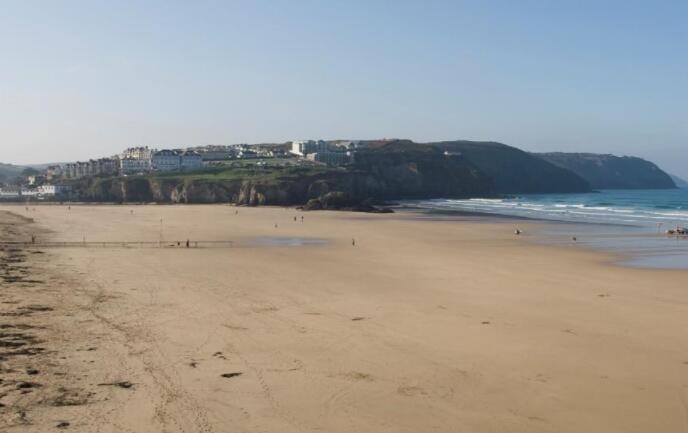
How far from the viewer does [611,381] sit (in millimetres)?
11828

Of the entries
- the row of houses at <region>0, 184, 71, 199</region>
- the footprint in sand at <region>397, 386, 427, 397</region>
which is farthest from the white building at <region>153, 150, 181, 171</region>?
the footprint in sand at <region>397, 386, 427, 397</region>

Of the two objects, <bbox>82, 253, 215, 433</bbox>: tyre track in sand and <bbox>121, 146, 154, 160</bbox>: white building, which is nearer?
<bbox>82, 253, 215, 433</bbox>: tyre track in sand

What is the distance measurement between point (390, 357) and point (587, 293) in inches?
420

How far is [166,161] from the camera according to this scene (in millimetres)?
125500

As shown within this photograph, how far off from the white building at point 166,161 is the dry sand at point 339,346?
9984 cm

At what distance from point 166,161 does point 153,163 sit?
258 cm

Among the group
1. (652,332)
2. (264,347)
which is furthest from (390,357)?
(652,332)

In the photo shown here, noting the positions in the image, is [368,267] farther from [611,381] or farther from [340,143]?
[340,143]

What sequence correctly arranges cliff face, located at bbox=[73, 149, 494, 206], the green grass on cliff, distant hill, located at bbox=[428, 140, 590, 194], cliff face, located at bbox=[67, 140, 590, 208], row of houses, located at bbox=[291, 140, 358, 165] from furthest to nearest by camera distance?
distant hill, located at bbox=[428, 140, 590, 194] < row of houses, located at bbox=[291, 140, 358, 165] < the green grass on cliff < cliff face, located at bbox=[73, 149, 494, 206] < cliff face, located at bbox=[67, 140, 590, 208]

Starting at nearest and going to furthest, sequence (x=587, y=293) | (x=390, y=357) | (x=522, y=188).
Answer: (x=390, y=357) → (x=587, y=293) → (x=522, y=188)

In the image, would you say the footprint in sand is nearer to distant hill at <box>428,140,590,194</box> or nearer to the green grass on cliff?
the green grass on cliff

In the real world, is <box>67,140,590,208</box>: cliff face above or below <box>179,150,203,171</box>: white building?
below

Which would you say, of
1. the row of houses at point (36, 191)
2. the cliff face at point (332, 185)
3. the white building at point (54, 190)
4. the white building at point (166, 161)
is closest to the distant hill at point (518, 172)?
the cliff face at point (332, 185)

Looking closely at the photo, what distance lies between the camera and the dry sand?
9.89 meters
